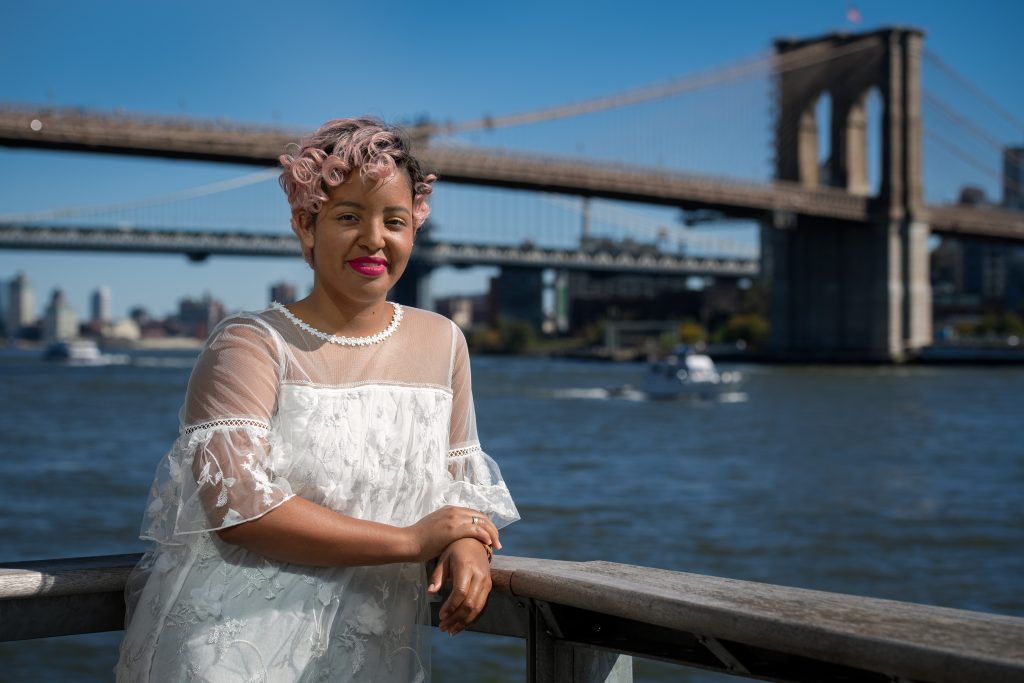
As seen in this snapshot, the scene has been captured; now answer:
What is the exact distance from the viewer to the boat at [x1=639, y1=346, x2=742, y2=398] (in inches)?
1121

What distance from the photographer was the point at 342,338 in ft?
4.78

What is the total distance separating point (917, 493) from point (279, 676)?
11.5 m

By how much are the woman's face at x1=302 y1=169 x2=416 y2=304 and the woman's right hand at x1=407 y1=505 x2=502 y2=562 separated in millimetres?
256

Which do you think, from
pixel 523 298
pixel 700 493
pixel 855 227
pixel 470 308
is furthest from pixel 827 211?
pixel 470 308

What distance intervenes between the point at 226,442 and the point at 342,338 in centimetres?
19

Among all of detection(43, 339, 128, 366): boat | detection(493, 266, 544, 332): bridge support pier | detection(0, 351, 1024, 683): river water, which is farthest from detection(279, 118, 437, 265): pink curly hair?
detection(493, 266, 544, 332): bridge support pier

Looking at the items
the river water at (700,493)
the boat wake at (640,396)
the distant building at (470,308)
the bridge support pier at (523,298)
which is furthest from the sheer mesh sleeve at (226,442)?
the distant building at (470,308)

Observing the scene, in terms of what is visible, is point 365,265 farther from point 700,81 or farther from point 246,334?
point 700,81

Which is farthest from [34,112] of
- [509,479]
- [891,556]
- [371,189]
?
[371,189]

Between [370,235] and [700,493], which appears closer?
[370,235]

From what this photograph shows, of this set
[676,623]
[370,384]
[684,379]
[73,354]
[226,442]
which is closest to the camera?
[676,623]

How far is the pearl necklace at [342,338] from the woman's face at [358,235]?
0.14 feet

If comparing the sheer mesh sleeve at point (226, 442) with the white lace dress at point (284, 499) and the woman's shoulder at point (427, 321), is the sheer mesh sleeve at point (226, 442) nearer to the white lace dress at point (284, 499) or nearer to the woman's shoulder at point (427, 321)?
the white lace dress at point (284, 499)

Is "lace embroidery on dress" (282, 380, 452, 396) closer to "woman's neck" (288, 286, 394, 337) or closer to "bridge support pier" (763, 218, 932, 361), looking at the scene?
"woman's neck" (288, 286, 394, 337)
